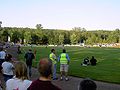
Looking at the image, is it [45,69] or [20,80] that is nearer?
[45,69]

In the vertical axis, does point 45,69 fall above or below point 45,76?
above

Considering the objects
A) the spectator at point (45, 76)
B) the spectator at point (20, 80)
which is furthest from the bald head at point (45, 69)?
the spectator at point (20, 80)

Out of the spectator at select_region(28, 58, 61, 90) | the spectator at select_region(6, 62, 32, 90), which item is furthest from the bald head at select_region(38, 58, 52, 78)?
the spectator at select_region(6, 62, 32, 90)

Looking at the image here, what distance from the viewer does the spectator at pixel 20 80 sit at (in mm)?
6180

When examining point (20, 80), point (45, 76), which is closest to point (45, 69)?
point (45, 76)

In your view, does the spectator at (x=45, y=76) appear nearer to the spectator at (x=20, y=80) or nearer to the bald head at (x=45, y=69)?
the bald head at (x=45, y=69)

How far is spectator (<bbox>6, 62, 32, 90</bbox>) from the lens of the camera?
6.18m

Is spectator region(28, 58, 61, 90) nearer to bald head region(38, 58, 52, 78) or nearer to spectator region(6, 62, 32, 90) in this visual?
bald head region(38, 58, 52, 78)

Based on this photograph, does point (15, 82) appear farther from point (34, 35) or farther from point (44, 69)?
point (34, 35)

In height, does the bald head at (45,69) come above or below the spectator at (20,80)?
above

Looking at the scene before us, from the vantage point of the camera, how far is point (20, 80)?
21.2 feet

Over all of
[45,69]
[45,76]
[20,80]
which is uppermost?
[45,69]

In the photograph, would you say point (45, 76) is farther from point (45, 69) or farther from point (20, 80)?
point (20, 80)

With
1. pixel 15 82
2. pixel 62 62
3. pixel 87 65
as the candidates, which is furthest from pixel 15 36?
pixel 15 82
